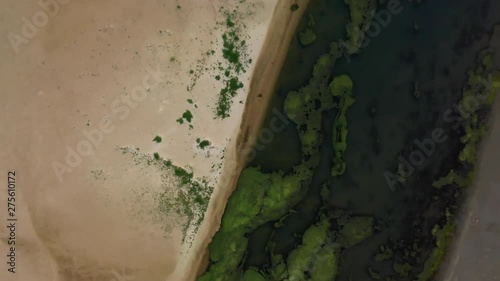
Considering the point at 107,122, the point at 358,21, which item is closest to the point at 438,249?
the point at 358,21

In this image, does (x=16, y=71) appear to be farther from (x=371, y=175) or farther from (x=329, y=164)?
(x=371, y=175)

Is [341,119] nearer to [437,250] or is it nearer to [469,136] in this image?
[469,136]

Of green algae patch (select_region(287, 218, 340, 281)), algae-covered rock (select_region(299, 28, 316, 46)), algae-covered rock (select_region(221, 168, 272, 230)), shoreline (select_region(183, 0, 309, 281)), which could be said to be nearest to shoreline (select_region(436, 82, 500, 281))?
green algae patch (select_region(287, 218, 340, 281))

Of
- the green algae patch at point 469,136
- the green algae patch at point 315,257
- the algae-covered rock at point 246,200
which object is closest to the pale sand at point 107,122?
the algae-covered rock at point 246,200

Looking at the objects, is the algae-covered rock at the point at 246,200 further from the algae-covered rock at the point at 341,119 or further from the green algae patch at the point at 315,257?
the algae-covered rock at the point at 341,119

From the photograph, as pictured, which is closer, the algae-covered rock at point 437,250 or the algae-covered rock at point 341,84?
the algae-covered rock at point 341,84
